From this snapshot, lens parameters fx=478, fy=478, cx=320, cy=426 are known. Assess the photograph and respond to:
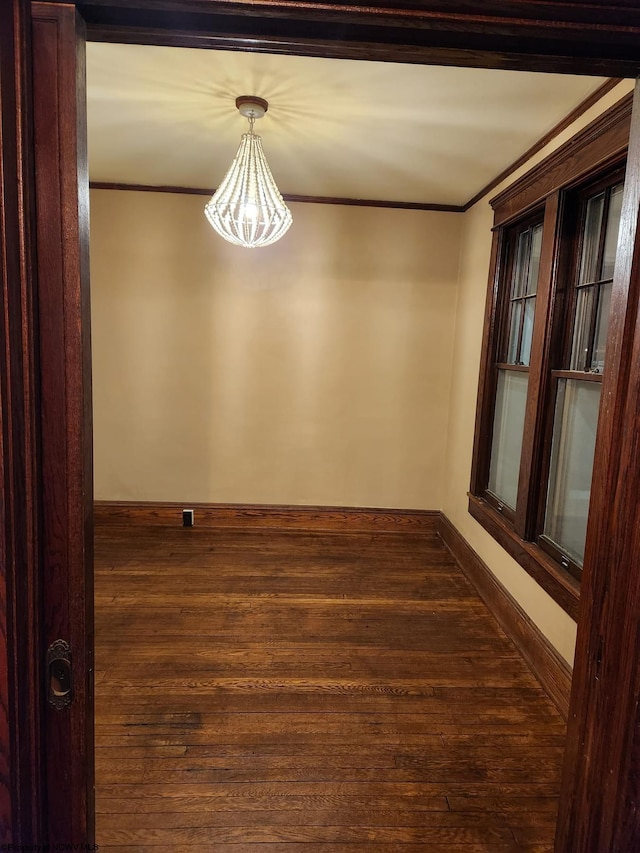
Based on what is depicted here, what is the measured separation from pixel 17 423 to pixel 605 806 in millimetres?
1244

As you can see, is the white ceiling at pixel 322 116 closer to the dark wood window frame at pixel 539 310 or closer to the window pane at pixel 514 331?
the dark wood window frame at pixel 539 310

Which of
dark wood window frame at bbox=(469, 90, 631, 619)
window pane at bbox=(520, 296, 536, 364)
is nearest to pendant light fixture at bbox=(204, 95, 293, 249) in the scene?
dark wood window frame at bbox=(469, 90, 631, 619)

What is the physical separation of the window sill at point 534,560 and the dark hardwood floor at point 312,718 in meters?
0.44

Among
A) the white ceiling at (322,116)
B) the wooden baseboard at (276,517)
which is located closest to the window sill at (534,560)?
the wooden baseboard at (276,517)

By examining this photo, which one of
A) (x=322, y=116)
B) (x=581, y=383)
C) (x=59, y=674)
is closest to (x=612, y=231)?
(x=581, y=383)

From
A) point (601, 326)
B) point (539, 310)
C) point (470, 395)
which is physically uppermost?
point (539, 310)

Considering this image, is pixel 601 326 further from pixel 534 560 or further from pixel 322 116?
pixel 322 116

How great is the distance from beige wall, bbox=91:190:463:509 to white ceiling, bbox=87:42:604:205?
420 millimetres

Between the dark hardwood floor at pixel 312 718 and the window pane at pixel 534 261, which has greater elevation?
the window pane at pixel 534 261

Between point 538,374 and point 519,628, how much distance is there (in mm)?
1330

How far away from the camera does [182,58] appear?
188 cm

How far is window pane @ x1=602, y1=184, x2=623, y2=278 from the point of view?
6.73 feet

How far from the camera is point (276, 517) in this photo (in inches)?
156

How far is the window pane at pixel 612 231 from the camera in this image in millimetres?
2051
